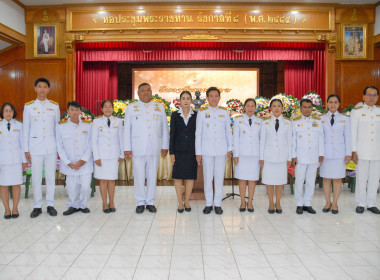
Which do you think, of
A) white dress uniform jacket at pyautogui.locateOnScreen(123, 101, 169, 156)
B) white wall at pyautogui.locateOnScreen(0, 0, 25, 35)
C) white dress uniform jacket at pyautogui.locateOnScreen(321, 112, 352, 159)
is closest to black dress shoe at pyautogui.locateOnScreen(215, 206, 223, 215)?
white dress uniform jacket at pyautogui.locateOnScreen(123, 101, 169, 156)

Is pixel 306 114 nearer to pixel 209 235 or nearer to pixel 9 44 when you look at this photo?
pixel 209 235

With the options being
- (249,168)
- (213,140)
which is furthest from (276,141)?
(213,140)

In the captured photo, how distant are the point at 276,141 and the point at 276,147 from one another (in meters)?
0.07

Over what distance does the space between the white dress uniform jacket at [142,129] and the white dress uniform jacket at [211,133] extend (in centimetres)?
49

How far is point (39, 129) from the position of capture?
4.00 metres

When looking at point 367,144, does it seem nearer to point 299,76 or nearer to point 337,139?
point 337,139

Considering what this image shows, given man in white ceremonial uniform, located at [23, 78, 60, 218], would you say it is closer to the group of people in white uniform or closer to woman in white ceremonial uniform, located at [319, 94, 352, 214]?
the group of people in white uniform

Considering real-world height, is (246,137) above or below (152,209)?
above

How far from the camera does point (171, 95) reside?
1146 centimetres

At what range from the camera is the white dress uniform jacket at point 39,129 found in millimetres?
3971

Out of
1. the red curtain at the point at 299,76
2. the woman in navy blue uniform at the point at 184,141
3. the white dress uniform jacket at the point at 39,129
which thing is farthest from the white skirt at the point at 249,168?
the red curtain at the point at 299,76

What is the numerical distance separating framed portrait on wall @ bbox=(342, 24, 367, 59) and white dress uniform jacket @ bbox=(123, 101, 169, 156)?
7.22 meters

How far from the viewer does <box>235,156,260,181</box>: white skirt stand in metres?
4.14

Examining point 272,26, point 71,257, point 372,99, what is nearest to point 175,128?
point 71,257
